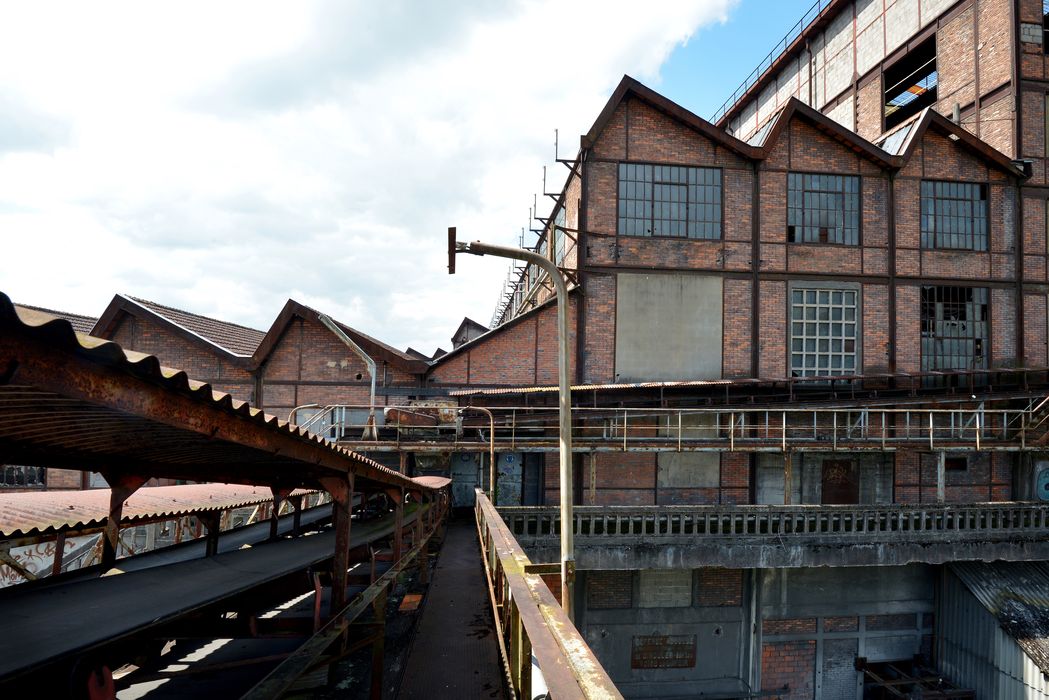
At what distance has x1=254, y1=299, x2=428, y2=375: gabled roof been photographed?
18781mm

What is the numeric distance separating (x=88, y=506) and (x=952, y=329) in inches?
920

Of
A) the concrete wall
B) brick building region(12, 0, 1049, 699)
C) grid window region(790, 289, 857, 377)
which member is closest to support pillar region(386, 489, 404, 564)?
brick building region(12, 0, 1049, 699)

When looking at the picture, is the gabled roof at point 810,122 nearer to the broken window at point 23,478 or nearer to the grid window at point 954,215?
the grid window at point 954,215

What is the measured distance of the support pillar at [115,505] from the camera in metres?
5.48

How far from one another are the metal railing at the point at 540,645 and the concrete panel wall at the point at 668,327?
14064 mm

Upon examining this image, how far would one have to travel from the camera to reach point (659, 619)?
17.3m

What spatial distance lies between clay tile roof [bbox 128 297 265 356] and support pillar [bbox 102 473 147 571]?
48.6 ft

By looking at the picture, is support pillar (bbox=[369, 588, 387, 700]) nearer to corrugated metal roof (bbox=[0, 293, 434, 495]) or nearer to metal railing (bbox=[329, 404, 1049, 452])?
corrugated metal roof (bbox=[0, 293, 434, 495])

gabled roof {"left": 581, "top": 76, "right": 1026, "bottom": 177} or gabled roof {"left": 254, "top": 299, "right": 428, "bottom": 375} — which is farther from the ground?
gabled roof {"left": 581, "top": 76, "right": 1026, "bottom": 177}

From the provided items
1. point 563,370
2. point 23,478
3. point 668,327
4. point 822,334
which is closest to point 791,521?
point 668,327

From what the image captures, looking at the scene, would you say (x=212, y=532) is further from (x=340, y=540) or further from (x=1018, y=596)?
(x=1018, y=596)

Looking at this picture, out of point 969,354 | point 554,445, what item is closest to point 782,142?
point 969,354

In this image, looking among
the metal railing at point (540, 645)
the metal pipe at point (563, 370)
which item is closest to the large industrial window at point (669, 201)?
the metal pipe at point (563, 370)

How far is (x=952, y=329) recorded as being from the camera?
2005 cm
